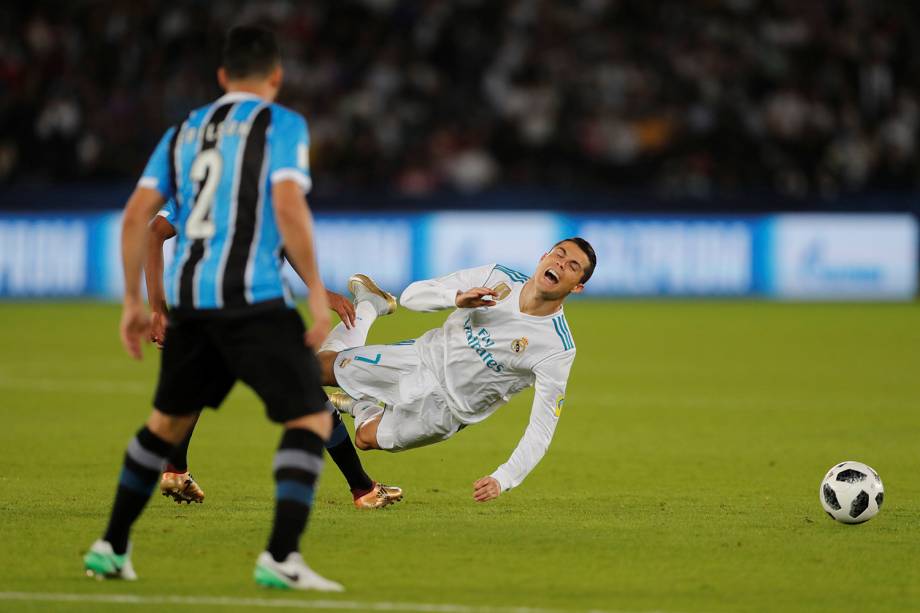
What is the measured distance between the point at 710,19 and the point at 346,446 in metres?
19.8

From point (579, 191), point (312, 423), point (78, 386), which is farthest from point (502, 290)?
point (579, 191)

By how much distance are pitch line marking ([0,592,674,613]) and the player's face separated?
2464 millimetres

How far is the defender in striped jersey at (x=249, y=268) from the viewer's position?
5234mm

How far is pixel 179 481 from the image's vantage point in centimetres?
737

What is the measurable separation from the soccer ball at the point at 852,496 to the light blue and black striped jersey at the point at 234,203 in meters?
3.09

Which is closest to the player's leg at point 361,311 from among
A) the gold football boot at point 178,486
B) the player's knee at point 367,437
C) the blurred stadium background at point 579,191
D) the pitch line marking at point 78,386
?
the player's knee at point 367,437

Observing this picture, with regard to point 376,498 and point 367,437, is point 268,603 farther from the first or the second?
point 367,437

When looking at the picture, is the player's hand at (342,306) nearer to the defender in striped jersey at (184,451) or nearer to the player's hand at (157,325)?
the defender in striped jersey at (184,451)

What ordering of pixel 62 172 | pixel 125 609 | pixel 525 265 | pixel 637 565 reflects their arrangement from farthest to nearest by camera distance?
pixel 62 172 < pixel 525 265 < pixel 637 565 < pixel 125 609

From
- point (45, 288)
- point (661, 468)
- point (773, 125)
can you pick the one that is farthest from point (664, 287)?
point (661, 468)

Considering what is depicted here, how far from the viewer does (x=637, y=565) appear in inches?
236

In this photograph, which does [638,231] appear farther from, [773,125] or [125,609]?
[125,609]

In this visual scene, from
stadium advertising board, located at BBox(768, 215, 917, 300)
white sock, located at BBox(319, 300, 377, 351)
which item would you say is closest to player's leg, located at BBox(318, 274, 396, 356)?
white sock, located at BBox(319, 300, 377, 351)

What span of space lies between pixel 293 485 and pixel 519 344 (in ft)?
7.75
